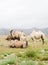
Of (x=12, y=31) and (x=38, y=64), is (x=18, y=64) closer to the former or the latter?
(x=38, y=64)

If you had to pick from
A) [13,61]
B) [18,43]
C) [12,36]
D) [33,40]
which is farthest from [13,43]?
[13,61]

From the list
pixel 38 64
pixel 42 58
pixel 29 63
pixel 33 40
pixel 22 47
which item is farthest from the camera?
pixel 33 40

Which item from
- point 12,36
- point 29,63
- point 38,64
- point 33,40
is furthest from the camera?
point 12,36

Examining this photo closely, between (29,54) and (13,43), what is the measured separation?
8.85m

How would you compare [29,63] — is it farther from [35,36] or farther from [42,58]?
[35,36]

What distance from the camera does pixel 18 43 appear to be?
24031 millimetres

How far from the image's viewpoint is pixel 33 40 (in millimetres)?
29641

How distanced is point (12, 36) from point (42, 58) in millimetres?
17346

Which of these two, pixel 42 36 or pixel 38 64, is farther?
pixel 42 36

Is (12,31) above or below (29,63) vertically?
above

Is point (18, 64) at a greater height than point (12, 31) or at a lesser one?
lesser

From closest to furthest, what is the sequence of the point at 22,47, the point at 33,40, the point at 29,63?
1. the point at 29,63
2. the point at 22,47
3. the point at 33,40

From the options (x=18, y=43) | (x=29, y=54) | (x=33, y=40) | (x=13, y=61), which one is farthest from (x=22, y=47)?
(x=13, y=61)

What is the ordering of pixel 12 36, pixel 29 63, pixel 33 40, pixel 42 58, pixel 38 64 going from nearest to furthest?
pixel 29 63, pixel 38 64, pixel 42 58, pixel 33 40, pixel 12 36
